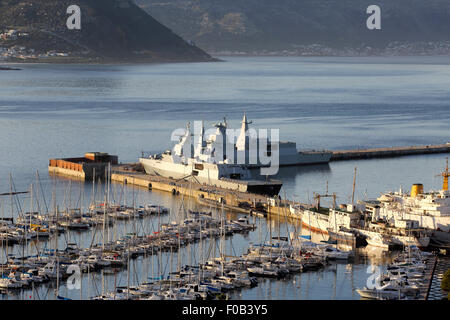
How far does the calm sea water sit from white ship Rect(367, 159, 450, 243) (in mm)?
2367

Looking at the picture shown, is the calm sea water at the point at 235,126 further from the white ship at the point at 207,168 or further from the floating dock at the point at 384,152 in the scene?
the white ship at the point at 207,168

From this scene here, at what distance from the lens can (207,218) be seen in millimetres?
33281

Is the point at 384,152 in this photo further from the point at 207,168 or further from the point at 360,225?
the point at 360,225

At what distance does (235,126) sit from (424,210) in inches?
1712

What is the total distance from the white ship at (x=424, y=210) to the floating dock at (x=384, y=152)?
21.5 m

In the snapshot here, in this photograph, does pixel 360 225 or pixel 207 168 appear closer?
pixel 360 225

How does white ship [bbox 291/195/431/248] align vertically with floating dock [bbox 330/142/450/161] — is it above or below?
below

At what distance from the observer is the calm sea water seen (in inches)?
1177

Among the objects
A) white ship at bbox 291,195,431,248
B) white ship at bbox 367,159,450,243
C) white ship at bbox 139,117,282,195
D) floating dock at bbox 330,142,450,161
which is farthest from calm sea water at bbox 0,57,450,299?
white ship at bbox 367,159,450,243

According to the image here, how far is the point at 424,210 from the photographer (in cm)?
3158

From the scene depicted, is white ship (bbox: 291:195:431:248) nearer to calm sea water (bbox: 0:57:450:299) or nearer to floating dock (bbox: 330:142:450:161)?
calm sea water (bbox: 0:57:450:299)

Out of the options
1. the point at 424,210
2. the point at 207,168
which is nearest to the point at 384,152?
the point at 207,168

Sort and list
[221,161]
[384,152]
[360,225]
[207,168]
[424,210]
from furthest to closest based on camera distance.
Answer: [384,152] → [221,161] → [207,168] → [360,225] → [424,210]
